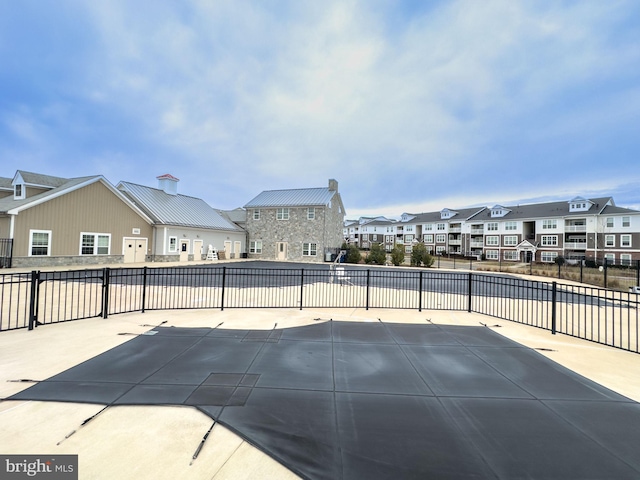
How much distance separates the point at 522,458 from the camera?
3359mm

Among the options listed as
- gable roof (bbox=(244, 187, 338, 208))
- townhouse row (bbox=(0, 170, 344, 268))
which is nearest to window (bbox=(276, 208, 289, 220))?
townhouse row (bbox=(0, 170, 344, 268))

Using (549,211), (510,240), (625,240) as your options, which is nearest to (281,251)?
(510,240)

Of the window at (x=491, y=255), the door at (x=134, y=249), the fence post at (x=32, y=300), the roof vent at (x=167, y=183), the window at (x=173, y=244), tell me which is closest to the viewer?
the fence post at (x=32, y=300)

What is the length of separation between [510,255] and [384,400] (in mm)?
62482

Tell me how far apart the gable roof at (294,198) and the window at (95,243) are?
2012 cm

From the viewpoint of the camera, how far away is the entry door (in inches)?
1736

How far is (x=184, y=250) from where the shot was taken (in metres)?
36.5

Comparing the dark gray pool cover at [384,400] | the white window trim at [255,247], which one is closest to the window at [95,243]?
the white window trim at [255,247]

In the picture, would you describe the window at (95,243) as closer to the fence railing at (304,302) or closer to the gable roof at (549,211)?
the fence railing at (304,302)

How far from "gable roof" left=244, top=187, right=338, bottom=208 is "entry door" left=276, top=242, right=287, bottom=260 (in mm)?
5635

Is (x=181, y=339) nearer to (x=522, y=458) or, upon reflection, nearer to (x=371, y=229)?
(x=522, y=458)

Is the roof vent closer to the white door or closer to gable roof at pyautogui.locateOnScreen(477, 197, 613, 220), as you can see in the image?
the white door

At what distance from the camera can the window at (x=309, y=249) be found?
42.4 meters

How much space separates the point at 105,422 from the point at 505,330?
9419 millimetres
